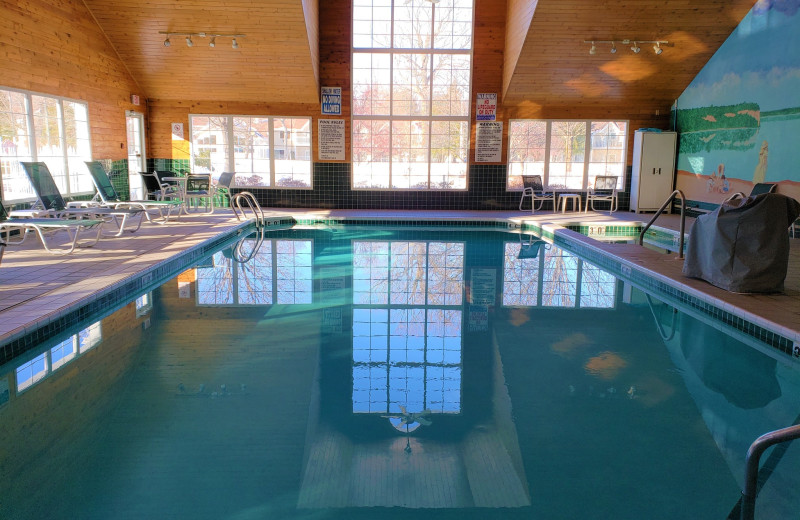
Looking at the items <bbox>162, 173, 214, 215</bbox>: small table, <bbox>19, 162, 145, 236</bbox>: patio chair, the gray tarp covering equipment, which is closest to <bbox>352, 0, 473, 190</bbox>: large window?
<bbox>162, 173, 214, 215</bbox>: small table

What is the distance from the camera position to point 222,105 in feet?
37.4

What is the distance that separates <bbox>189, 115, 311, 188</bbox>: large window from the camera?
11.5 m

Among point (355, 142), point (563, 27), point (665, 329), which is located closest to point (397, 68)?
point (355, 142)

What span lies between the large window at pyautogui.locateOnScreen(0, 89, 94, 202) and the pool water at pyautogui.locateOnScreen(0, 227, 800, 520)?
3632mm

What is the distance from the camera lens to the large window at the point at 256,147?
1150 centimetres

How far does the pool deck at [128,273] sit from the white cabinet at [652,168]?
8.27 feet

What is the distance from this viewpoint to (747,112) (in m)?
9.18

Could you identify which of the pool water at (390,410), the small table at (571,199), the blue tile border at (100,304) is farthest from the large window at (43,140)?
the small table at (571,199)

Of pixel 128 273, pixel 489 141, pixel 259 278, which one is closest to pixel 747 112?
pixel 489 141

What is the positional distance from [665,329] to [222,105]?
30.8 ft

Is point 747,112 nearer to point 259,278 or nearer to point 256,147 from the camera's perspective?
point 259,278

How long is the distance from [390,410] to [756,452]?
170 cm

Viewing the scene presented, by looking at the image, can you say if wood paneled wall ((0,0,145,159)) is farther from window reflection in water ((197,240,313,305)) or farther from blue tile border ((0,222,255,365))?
window reflection in water ((197,240,313,305))

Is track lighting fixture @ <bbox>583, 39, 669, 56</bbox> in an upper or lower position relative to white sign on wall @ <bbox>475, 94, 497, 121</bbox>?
upper
